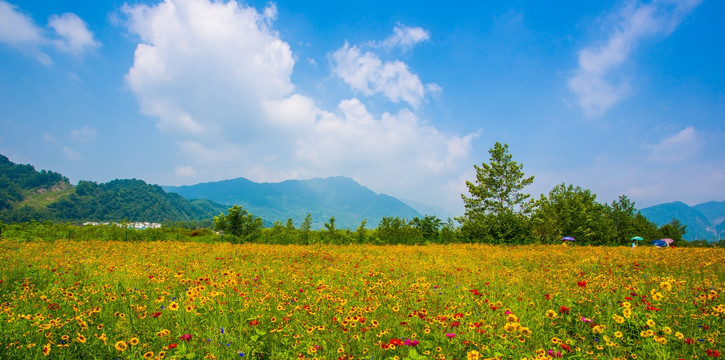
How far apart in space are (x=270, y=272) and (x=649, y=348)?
7.01m

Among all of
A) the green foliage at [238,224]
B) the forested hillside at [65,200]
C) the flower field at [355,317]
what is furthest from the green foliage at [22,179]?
the flower field at [355,317]

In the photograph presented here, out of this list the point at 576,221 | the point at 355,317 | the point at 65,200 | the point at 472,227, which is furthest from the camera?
the point at 65,200

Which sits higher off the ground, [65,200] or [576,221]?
[65,200]

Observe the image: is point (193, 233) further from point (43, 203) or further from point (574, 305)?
point (43, 203)

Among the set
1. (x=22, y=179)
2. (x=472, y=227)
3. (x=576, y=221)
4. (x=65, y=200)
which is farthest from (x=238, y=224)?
(x=22, y=179)

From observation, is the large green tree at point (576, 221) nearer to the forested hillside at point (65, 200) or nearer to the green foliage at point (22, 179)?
the forested hillside at point (65, 200)

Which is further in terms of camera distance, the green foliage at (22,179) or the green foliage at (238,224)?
the green foliage at (22,179)

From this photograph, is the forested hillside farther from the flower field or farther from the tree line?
the flower field

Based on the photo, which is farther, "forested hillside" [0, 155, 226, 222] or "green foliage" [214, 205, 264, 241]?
"forested hillside" [0, 155, 226, 222]

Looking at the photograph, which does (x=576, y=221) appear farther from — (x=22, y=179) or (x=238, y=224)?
(x=22, y=179)

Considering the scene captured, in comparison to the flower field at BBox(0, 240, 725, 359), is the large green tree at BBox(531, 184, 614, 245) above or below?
above

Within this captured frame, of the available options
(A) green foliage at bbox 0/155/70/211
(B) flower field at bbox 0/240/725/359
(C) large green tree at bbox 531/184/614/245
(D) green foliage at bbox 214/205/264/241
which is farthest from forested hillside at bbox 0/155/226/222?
(B) flower field at bbox 0/240/725/359

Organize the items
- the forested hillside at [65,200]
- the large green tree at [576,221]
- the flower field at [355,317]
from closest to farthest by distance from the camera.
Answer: the flower field at [355,317] < the large green tree at [576,221] < the forested hillside at [65,200]

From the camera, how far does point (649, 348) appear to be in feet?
11.1
